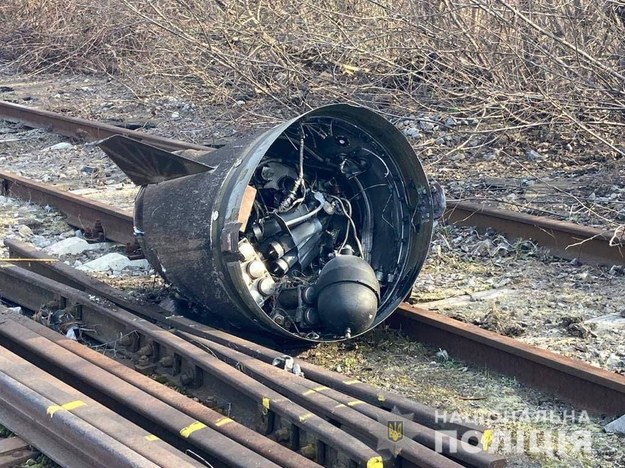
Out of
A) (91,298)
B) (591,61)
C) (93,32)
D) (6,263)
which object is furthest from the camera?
(93,32)

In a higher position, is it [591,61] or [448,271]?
[591,61]

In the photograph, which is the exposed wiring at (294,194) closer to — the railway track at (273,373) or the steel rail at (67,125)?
the railway track at (273,373)

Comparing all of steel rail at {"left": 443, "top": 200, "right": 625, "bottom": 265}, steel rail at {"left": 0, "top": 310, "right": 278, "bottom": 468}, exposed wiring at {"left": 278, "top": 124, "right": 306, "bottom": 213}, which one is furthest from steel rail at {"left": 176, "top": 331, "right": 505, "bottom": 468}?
steel rail at {"left": 443, "top": 200, "right": 625, "bottom": 265}

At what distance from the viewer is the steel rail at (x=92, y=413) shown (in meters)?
3.81

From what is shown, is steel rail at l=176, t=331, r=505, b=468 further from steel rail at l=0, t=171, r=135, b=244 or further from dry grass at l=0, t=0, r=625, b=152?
dry grass at l=0, t=0, r=625, b=152

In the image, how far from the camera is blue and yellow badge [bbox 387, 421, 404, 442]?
4078 mm

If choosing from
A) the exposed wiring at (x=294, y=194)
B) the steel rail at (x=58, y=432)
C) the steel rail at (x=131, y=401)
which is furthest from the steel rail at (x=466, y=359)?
the steel rail at (x=58, y=432)

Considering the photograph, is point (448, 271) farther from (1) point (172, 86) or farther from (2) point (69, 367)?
(1) point (172, 86)

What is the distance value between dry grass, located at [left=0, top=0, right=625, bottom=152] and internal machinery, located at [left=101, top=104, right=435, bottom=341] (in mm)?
2650

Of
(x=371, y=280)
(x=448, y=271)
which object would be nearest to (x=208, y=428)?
(x=371, y=280)

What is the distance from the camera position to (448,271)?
286 inches

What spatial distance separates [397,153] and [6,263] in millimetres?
3113

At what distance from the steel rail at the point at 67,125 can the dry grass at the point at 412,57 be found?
5.26 ft

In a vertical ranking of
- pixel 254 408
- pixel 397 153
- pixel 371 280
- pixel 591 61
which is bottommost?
pixel 254 408
